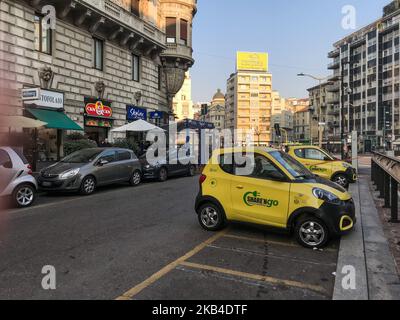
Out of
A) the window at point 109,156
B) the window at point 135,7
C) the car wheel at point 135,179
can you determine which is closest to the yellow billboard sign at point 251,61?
the window at point 135,7

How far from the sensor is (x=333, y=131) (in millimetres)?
96750

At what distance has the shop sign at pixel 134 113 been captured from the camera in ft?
→ 81.1

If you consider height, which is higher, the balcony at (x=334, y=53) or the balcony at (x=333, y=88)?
the balcony at (x=334, y=53)

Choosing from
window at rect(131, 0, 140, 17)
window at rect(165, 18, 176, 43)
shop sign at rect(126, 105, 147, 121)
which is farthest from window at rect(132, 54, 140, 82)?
window at rect(165, 18, 176, 43)

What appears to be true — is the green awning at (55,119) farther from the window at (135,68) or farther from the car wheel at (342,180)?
the car wheel at (342,180)

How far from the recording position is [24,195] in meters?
9.20

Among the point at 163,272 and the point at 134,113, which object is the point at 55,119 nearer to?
the point at 134,113

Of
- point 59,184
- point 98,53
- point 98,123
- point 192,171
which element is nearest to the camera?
point 59,184

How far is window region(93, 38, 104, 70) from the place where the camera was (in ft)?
72.2

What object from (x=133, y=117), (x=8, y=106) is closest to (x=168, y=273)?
(x=8, y=106)

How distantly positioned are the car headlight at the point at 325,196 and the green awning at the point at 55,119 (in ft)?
43.3

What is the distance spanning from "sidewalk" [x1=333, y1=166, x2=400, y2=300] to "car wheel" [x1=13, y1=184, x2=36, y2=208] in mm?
7482

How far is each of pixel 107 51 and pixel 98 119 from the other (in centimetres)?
457

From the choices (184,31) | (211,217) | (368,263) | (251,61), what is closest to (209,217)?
(211,217)
